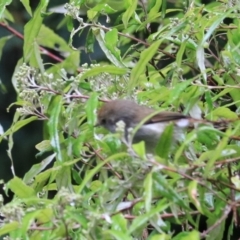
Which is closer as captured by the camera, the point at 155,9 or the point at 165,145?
the point at 165,145

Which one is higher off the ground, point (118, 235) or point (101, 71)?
point (101, 71)

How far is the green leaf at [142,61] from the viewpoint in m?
1.50

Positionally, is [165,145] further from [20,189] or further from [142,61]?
[20,189]

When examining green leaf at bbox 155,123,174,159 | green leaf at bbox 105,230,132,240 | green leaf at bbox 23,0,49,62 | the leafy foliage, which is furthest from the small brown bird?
green leaf at bbox 105,230,132,240

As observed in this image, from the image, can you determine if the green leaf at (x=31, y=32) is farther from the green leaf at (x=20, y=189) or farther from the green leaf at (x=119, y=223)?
the green leaf at (x=119, y=223)

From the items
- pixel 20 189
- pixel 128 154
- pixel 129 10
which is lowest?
pixel 20 189

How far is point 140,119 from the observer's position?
162 centimetres

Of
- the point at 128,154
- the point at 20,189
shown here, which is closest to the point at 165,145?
the point at 128,154

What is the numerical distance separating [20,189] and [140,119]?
31 centimetres

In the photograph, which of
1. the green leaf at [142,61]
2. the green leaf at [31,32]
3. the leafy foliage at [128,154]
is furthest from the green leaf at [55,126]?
the green leaf at [31,32]

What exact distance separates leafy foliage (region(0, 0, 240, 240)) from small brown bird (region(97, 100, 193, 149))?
0.09 ft

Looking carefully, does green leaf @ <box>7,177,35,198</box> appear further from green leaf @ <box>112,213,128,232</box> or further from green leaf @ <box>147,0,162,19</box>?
green leaf @ <box>147,0,162,19</box>

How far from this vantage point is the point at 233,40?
1.70 meters

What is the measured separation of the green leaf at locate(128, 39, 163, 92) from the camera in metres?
1.50
